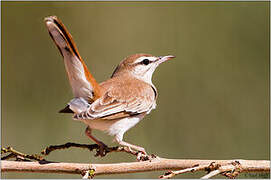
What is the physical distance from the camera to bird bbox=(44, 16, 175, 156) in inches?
153

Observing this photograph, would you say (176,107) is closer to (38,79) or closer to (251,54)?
(251,54)

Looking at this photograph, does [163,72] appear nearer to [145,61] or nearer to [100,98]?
[145,61]

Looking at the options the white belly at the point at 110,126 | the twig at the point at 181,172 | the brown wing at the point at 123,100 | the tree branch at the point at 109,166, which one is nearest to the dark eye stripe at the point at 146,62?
the brown wing at the point at 123,100

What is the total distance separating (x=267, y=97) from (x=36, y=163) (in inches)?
193

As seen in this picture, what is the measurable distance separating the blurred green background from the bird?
1213mm

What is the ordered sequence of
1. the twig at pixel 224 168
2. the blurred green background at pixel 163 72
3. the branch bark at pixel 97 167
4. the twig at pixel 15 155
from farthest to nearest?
the blurred green background at pixel 163 72 → the twig at pixel 15 155 → the branch bark at pixel 97 167 → the twig at pixel 224 168

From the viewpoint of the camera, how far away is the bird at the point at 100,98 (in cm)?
388

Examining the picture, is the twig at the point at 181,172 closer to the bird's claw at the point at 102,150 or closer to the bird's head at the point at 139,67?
the bird's claw at the point at 102,150

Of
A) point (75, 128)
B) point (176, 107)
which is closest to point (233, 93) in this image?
point (176, 107)

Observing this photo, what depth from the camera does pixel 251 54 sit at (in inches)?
289

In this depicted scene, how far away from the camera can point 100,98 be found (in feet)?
14.7

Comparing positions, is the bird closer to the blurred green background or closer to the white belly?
the white belly

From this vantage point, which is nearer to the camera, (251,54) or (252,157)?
(252,157)

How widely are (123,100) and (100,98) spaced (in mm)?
340
